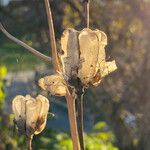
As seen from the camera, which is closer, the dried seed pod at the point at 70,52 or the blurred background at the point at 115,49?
the dried seed pod at the point at 70,52

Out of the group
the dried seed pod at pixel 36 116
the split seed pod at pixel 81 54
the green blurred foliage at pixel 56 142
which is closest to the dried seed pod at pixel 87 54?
the split seed pod at pixel 81 54

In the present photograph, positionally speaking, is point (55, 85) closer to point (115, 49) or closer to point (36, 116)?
point (36, 116)

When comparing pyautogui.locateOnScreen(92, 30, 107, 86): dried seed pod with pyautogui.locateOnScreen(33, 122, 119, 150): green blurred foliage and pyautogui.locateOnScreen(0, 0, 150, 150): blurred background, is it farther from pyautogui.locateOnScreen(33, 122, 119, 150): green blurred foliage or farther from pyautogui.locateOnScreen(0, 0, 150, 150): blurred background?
pyautogui.locateOnScreen(0, 0, 150, 150): blurred background

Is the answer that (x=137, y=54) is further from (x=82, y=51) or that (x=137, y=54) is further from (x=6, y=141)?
(x=82, y=51)

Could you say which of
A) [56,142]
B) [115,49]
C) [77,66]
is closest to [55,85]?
[77,66]

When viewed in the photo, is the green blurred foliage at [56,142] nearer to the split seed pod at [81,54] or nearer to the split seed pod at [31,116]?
the split seed pod at [31,116]

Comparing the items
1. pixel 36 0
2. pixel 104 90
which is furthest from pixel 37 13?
pixel 104 90

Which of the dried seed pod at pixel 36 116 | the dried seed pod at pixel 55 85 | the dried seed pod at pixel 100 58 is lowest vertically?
the dried seed pod at pixel 36 116
